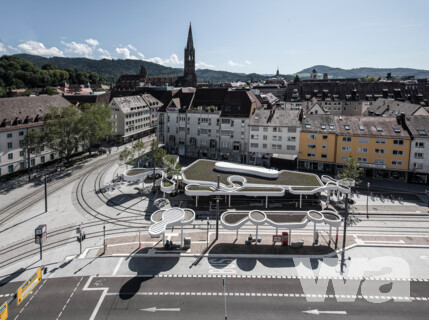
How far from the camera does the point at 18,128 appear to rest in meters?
71.4

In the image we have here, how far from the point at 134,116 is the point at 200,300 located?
291ft

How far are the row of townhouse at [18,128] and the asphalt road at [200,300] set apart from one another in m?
43.7

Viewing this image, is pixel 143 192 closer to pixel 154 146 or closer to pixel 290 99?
pixel 154 146

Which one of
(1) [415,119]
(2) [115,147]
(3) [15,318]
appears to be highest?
(1) [415,119]

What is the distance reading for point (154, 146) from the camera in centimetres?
6738

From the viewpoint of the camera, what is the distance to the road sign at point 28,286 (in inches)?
1185

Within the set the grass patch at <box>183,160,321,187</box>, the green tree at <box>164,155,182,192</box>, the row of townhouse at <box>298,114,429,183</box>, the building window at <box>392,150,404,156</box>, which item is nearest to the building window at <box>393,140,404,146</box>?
the row of townhouse at <box>298,114,429,183</box>

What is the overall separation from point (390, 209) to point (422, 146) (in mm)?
21522

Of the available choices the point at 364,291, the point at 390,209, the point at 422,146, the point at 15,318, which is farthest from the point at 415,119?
the point at 15,318

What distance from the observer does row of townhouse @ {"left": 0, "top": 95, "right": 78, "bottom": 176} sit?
68875 millimetres

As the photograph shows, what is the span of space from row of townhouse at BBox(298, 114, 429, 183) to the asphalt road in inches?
1664

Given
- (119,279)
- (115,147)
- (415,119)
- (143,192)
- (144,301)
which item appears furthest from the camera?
(115,147)

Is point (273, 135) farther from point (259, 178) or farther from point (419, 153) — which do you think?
point (419, 153)

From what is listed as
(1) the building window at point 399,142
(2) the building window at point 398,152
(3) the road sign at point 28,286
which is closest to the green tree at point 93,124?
(3) the road sign at point 28,286
